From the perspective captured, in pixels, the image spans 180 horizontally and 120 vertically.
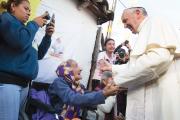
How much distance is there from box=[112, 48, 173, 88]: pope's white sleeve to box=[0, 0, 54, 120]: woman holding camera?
3.10 ft

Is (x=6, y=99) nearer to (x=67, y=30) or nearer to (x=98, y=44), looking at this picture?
(x=67, y=30)

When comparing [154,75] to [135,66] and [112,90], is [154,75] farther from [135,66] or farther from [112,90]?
[112,90]

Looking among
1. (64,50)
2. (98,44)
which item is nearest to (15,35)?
(64,50)

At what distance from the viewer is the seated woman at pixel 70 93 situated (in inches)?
127

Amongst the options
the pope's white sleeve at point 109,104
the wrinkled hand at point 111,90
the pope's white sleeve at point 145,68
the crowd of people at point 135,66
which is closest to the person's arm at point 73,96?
the wrinkled hand at point 111,90

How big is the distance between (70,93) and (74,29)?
159cm

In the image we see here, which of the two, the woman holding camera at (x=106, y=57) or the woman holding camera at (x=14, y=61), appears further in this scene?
the woman holding camera at (x=106, y=57)

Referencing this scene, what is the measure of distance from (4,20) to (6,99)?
740 millimetres

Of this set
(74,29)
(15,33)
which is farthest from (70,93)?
(74,29)

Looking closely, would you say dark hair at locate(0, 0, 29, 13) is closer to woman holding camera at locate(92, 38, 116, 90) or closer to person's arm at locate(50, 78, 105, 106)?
person's arm at locate(50, 78, 105, 106)

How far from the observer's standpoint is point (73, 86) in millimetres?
3928

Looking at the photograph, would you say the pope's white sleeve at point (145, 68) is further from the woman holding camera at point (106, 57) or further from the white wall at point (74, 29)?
the woman holding camera at point (106, 57)

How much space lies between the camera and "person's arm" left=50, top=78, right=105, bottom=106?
3236 millimetres

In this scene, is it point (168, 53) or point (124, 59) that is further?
point (124, 59)
